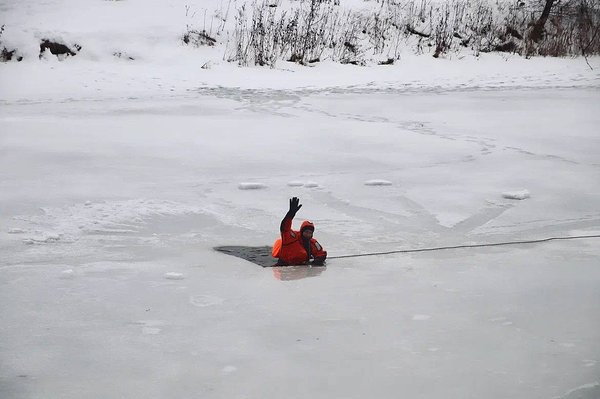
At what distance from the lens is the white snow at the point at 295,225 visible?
9.81ft

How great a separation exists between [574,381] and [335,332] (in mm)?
950

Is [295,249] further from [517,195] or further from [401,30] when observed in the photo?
[401,30]

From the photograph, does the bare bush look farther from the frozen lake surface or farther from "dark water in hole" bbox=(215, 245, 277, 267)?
"dark water in hole" bbox=(215, 245, 277, 267)

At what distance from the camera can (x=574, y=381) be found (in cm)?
287

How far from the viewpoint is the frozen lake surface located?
9.72ft

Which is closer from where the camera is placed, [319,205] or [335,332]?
[335,332]

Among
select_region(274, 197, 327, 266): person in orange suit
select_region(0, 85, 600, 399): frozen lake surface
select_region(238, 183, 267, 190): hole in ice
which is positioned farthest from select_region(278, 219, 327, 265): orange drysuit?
select_region(238, 183, 267, 190): hole in ice

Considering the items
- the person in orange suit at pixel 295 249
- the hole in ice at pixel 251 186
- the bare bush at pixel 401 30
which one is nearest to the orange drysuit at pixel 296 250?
the person in orange suit at pixel 295 249

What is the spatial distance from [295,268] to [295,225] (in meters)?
0.92

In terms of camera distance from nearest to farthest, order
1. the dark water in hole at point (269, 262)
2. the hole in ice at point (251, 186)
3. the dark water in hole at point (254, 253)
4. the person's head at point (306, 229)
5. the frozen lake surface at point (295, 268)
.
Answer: the frozen lake surface at point (295, 268), the dark water in hole at point (269, 262), the person's head at point (306, 229), the dark water in hole at point (254, 253), the hole in ice at point (251, 186)

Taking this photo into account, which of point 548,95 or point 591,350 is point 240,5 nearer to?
point 548,95

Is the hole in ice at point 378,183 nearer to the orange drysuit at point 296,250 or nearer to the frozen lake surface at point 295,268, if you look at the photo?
the frozen lake surface at point 295,268

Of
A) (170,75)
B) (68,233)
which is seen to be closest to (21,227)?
(68,233)

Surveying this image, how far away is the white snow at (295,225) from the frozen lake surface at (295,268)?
0.05 ft
